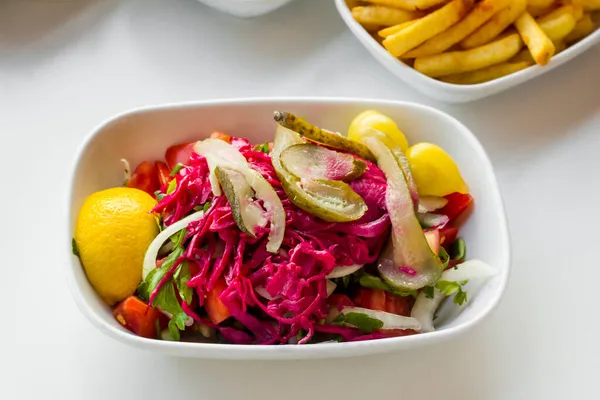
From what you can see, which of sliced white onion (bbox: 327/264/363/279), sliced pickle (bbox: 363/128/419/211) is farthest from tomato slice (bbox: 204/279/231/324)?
sliced pickle (bbox: 363/128/419/211)

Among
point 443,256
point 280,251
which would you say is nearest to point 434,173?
point 443,256

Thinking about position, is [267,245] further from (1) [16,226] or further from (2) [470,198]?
(1) [16,226]

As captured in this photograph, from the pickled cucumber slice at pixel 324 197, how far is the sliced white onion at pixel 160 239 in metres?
0.19

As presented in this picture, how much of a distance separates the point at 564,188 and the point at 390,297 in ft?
2.00

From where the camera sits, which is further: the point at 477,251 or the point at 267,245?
the point at 477,251

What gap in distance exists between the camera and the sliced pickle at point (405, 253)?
1.29m

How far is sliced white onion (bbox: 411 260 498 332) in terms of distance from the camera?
1329 millimetres

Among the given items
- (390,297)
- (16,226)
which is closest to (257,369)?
(390,297)

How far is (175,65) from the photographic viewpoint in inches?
73.0

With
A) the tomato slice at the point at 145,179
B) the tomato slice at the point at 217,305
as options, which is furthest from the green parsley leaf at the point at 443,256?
the tomato slice at the point at 145,179

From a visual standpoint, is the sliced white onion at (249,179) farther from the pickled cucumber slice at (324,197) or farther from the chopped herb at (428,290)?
the chopped herb at (428,290)

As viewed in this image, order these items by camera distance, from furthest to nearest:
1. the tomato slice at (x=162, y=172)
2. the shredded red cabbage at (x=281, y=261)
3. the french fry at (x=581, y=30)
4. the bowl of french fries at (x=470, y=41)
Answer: the french fry at (x=581, y=30)
the bowl of french fries at (x=470, y=41)
the tomato slice at (x=162, y=172)
the shredded red cabbage at (x=281, y=261)

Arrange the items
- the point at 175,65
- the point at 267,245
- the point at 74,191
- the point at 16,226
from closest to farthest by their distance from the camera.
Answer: the point at 267,245
the point at 74,191
the point at 16,226
the point at 175,65

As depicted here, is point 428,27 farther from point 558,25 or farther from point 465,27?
point 558,25
